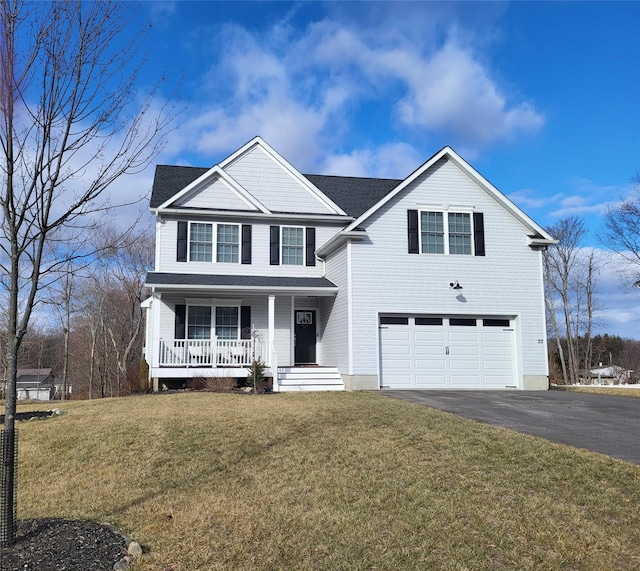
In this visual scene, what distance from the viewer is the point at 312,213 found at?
1986 centimetres

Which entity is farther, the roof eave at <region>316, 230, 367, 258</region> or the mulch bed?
the roof eave at <region>316, 230, 367, 258</region>

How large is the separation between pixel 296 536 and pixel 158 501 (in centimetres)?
203

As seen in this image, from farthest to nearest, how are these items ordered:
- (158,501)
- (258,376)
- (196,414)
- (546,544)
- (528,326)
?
(528,326), (258,376), (196,414), (158,501), (546,544)

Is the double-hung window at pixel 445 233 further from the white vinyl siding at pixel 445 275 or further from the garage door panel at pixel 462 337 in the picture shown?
the garage door panel at pixel 462 337

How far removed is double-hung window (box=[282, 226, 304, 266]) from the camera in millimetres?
19500

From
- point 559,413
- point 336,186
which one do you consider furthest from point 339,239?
point 559,413

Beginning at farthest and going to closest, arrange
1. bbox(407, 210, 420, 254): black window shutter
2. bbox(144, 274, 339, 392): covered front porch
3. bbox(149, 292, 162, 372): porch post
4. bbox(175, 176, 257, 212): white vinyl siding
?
bbox(175, 176, 257, 212): white vinyl siding
bbox(407, 210, 420, 254): black window shutter
bbox(144, 274, 339, 392): covered front porch
bbox(149, 292, 162, 372): porch post

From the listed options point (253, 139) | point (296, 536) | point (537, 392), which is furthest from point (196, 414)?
point (253, 139)

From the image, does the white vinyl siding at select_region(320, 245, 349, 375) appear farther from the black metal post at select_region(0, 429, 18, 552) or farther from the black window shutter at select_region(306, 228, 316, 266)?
the black metal post at select_region(0, 429, 18, 552)

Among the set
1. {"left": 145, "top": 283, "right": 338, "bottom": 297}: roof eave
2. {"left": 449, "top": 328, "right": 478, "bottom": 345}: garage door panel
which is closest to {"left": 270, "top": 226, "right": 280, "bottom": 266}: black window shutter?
{"left": 145, "top": 283, "right": 338, "bottom": 297}: roof eave

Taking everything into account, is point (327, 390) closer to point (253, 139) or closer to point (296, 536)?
point (253, 139)

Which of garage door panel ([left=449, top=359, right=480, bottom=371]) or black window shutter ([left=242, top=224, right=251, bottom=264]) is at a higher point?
black window shutter ([left=242, top=224, right=251, bottom=264])

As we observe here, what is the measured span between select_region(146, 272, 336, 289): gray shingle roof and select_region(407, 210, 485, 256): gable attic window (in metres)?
3.18

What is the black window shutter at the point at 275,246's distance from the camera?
19344mm
